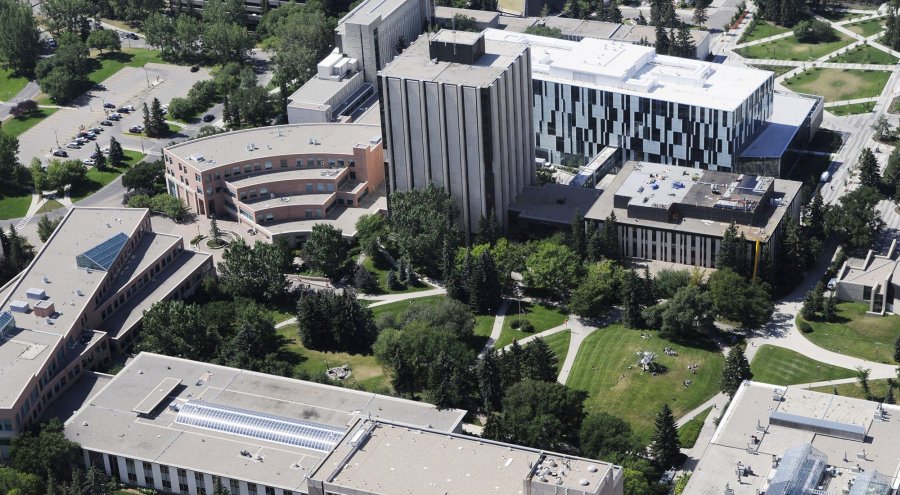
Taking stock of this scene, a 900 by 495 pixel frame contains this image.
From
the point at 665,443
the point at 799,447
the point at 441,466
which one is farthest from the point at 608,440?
the point at 799,447

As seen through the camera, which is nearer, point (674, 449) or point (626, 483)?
point (626, 483)

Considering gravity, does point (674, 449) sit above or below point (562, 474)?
below

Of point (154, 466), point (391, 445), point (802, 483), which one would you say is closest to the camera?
point (802, 483)

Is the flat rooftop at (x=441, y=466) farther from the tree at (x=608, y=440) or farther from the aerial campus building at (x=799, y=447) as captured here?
the tree at (x=608, y=440)

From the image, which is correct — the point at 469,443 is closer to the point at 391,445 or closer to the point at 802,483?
the point at 391,445

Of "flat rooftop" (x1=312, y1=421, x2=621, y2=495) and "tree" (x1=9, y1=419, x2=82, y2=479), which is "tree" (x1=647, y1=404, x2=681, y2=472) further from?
"tree" (x1=9, y1=419, x2=82, y2=479)

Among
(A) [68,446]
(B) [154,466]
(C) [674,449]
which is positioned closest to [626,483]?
(C) [674,449]

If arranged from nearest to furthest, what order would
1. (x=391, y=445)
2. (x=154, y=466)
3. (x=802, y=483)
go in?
1. (x=802, y=483)
2. (x=391, y=445)
3. (x=154, y=466)
